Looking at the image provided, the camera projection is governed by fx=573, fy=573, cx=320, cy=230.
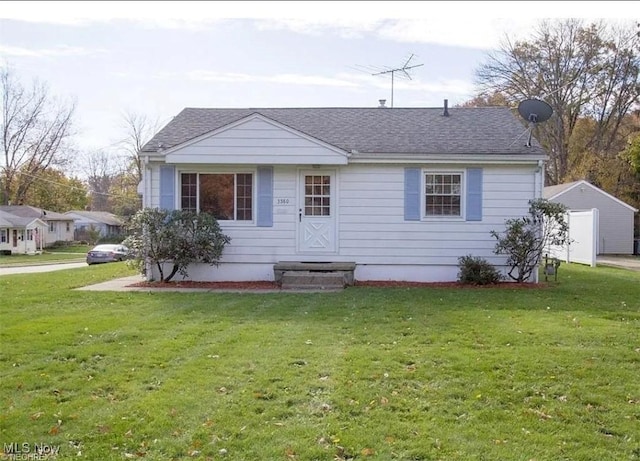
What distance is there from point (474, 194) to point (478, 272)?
5.66 feet

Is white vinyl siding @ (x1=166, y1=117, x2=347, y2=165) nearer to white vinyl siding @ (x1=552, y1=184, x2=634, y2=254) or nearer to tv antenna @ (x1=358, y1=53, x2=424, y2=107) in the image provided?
tv antenna @ (x1=358, y1=53, x2=424, y2=107)

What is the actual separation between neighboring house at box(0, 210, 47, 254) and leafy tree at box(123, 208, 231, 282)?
30461mm

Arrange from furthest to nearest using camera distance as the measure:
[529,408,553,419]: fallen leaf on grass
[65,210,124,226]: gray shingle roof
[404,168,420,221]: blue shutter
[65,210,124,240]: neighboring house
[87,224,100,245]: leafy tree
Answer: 1. [65,210,124,226]: gray shingle roof
2. [65,210,124,240]: neighboring house
3. [87,224,100,245]: leafy tree
4. [404,168,420,221]: blue shutter
5. [529,408,553,419]: fallen leaf on grass

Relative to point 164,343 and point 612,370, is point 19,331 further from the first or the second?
point 612,370

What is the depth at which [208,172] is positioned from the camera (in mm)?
12766

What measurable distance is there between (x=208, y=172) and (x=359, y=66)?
23.2ft

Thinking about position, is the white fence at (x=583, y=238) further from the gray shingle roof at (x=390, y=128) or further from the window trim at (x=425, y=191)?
the window trim at (x=425, y=191)

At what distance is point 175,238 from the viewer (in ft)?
38.6

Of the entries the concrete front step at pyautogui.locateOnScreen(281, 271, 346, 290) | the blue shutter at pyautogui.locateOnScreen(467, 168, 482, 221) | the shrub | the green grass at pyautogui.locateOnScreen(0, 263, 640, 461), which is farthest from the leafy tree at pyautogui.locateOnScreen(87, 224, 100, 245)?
the green grass at pyautogui.locateOnScreen(0, 263, 640, 461)

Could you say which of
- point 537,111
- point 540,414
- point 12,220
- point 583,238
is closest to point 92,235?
point 12,220

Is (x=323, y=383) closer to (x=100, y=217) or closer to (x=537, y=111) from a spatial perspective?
(x=537, y=111)

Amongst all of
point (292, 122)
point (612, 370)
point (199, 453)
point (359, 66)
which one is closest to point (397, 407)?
point (199, 453)

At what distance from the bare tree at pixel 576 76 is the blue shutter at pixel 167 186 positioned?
91.0ft

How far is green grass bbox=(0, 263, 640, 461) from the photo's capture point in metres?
3.69
